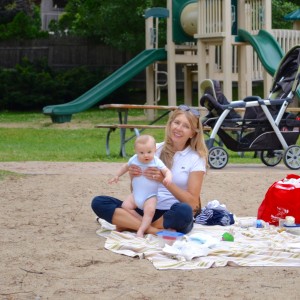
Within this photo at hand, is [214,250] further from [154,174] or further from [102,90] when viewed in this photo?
[102,90]

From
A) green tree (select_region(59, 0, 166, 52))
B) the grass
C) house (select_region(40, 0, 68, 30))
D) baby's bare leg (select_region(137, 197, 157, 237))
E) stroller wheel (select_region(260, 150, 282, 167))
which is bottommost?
the grass

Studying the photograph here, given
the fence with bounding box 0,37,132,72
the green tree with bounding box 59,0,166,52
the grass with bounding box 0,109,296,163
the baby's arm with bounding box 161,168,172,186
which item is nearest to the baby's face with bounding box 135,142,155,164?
→ the baby's arm with bounding box 161,168,172,186

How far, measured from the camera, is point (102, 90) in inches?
899

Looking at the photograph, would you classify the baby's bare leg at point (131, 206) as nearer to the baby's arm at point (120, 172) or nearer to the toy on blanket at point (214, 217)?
the baby's arm at point (120, 172)

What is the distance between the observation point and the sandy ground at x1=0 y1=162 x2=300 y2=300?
17.5 feet

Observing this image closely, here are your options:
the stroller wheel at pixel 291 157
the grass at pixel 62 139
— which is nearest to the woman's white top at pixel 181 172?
the stroller wheel at pixel 291 157

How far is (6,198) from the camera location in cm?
906

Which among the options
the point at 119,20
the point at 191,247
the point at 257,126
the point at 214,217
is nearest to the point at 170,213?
the point at 191,247

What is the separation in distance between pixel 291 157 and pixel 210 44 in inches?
373

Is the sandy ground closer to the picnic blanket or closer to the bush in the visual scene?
the picnic blanket

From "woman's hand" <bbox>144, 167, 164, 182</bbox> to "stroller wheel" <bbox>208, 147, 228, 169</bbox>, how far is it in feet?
17.6

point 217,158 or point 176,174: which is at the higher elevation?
point 176,174

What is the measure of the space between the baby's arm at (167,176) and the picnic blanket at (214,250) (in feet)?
1.35

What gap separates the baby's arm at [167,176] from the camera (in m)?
6.77
